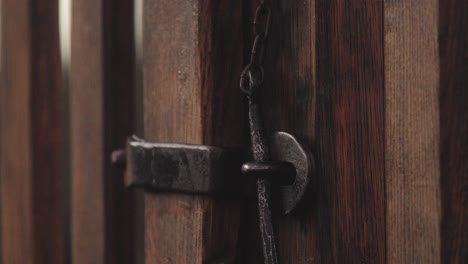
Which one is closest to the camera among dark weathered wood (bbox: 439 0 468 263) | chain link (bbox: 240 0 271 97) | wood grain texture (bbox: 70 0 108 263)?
dark weathered wood (bbox: 439 0 468 263)

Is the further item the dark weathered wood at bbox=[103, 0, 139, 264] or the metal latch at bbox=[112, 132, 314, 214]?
the dark weathered wood at bbox=[103, 0, 139, 264]

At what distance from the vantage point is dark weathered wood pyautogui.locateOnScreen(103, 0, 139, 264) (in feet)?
2.75

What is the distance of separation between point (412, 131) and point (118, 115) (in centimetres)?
46

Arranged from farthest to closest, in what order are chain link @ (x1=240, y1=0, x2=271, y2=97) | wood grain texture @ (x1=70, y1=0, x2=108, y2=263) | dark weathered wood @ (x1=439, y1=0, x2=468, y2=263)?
wood grain texture @ (x1=70, y1=0, x2=108, y2=263), chain link @ (x1=240, y1=0, x2=271, y2=97), dark weathered wood @ (x1=439, y1=0, x2=468, y2=263)

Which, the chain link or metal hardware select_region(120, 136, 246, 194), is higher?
the chain link

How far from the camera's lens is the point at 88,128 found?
2.77 ft

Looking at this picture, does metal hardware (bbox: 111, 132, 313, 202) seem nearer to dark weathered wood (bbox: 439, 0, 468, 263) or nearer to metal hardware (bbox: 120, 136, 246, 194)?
metal hardware (bbox: 120, 136, 246, 194)

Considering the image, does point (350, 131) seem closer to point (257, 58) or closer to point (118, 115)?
point (257, 58)

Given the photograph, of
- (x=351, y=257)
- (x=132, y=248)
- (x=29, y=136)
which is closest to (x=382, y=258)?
(x=351, y=257)

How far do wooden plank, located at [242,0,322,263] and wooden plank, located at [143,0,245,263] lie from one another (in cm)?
3

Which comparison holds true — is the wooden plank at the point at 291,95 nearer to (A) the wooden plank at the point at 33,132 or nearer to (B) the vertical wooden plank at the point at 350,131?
(B) the vertical wooden plank at the point at 350,131

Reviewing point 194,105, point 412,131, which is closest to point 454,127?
point 412,131

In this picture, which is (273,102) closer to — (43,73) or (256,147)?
(256,147)

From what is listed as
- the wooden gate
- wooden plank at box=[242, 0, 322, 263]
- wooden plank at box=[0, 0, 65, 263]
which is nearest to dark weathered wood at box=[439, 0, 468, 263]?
the wooden gate
